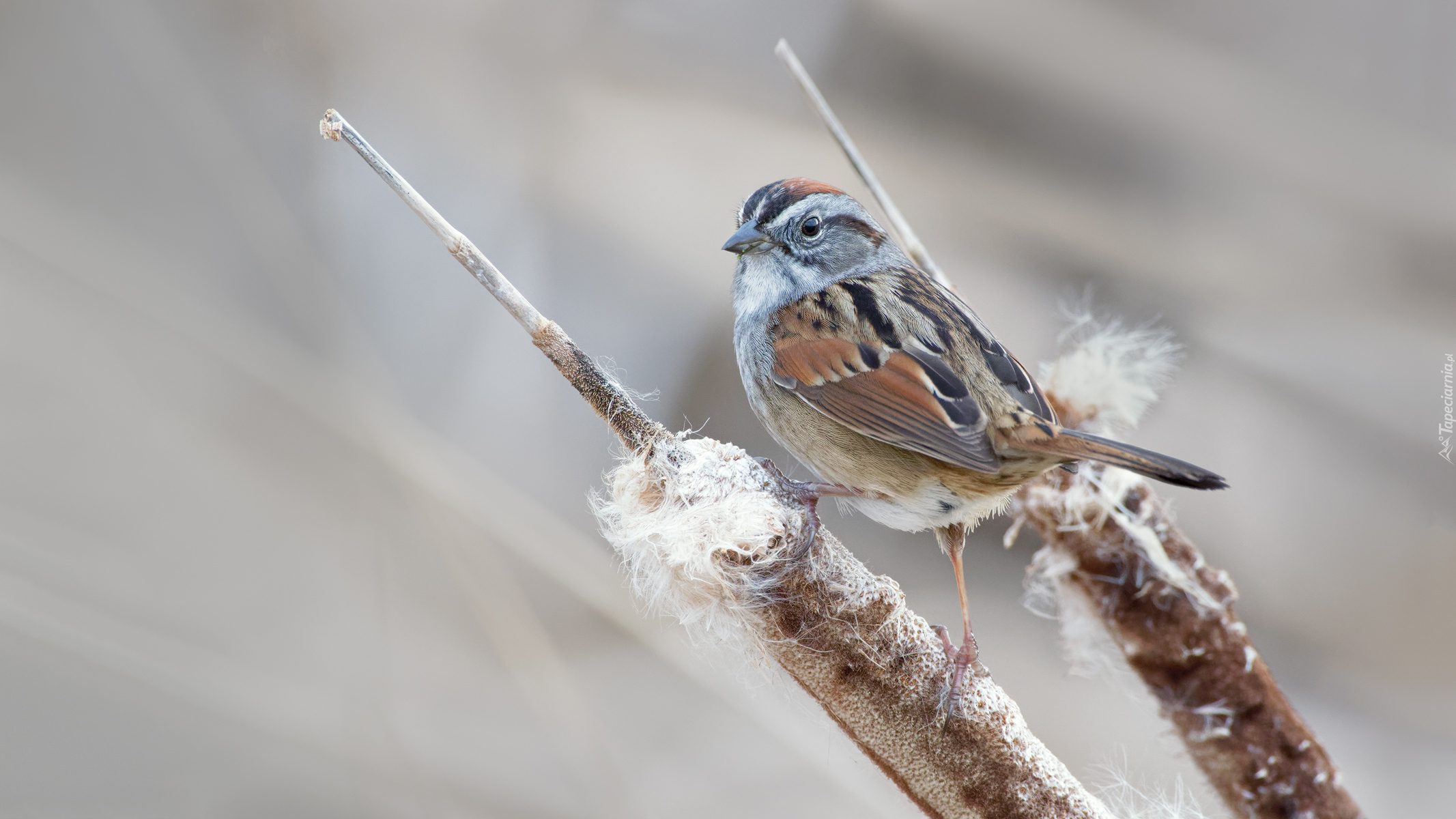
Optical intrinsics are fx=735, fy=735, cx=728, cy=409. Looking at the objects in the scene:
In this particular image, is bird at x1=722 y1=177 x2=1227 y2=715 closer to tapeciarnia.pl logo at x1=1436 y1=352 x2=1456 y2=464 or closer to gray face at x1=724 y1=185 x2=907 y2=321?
gray face at x1=724 y1=185 x2=907 y2=321

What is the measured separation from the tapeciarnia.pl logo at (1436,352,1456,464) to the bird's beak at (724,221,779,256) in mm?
919

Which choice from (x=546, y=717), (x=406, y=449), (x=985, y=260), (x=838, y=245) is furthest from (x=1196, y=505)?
(x=406, y=449)

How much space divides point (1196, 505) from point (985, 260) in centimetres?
54

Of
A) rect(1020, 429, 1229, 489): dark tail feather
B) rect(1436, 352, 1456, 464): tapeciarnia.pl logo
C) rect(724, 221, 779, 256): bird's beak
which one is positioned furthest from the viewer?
rect(1436, 352, 1456, 464): tapeciarnia.pl logo

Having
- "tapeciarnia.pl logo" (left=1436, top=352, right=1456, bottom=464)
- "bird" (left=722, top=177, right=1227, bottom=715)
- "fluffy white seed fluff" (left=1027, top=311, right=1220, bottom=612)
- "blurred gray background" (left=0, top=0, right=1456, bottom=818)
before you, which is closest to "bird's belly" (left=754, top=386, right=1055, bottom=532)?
"bird" (left=722, top=177, right=1227, bottom=715)

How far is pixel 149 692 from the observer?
979 millimetres

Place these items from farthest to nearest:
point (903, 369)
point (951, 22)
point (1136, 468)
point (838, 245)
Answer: point (951, 22) < point (838, 245) < point (903, 369) < point (1136, 468)

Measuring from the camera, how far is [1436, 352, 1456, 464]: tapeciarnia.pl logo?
96 centimetres

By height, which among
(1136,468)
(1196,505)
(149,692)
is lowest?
(149,692)

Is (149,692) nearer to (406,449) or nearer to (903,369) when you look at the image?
(406,449)

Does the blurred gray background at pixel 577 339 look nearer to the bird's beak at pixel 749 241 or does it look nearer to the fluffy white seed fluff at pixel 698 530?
the bird's beak at pixel 749 241

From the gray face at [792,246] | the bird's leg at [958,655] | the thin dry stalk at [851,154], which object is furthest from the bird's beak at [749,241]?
the bird's leg at [958,655]

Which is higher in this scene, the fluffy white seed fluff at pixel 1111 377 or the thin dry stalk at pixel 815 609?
the fluffy white seed fluff at pixel 1111 377

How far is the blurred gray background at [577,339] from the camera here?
1021 mm
